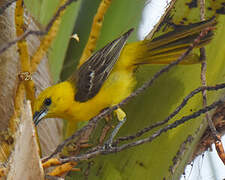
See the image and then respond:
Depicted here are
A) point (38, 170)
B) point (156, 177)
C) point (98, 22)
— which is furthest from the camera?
point (98, 22)

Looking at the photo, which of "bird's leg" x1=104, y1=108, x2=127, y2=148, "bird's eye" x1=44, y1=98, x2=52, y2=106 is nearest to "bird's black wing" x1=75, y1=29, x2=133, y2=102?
"bird's eye" x1=44, y1=98, x2=52, y2=106

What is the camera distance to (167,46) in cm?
192

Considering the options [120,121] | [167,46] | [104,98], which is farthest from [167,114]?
[104,98]

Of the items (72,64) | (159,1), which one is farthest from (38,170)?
(72,64)

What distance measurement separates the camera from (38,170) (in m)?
1.17

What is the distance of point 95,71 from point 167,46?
0.48 meters

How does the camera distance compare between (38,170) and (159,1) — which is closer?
(38,170)

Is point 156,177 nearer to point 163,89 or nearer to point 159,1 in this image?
point 163,89

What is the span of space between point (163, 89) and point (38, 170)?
0.70m

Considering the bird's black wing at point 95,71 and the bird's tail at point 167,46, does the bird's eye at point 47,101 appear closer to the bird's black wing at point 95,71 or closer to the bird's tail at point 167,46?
the bird's black wing at point 95,71

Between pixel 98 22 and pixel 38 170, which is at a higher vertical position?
pixel 98 22

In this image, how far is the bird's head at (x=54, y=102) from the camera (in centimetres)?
204

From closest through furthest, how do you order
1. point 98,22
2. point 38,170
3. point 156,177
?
point 38,170 < point 156,177 < point 98,22

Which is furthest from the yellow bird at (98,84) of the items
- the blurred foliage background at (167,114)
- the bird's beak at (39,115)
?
the blurred foliage background at (167,114)
